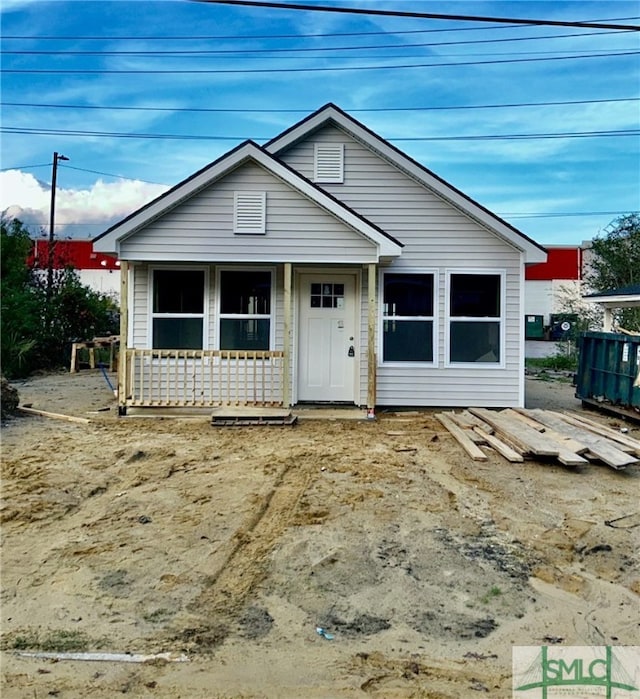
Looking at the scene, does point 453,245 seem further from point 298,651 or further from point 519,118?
point 519,118

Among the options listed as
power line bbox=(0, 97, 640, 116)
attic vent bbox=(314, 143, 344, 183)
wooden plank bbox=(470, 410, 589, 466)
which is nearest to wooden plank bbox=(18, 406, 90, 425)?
attic vent bbox=(314, 143, 344, 183)

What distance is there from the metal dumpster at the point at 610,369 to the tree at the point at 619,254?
886 centimetres

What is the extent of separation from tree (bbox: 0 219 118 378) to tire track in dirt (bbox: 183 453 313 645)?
1033cm

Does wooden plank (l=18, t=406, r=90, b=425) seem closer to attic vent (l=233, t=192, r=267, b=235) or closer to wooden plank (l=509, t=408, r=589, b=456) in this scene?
attic vent (l=233, t=192, r=267, b=235)

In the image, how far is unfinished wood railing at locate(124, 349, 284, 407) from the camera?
9.66m

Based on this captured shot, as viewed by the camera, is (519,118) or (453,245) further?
(519,118)

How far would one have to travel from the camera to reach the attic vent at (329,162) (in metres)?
10.7

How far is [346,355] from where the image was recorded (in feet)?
34.4

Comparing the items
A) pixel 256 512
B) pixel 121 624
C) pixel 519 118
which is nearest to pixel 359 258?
pixel 256 512

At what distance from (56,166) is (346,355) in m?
19.8

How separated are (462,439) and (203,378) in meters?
4.49

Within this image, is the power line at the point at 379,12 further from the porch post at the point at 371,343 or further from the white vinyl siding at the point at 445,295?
the white vinyl siding at the point at 445,295

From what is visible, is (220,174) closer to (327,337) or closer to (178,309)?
(178,309)
